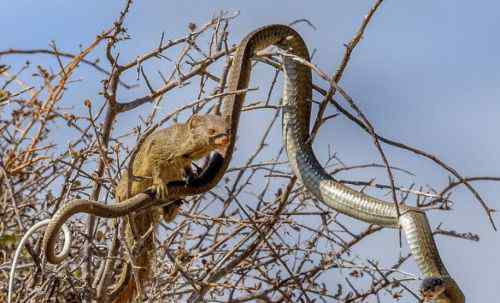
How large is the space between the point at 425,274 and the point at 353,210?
77cm

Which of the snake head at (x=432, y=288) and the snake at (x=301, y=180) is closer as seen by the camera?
the snake head at (x=432, y=288)

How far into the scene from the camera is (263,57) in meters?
5.61

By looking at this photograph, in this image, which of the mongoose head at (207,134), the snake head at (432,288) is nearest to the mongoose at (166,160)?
the mongoose head at (207,134)

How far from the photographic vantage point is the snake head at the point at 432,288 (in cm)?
417

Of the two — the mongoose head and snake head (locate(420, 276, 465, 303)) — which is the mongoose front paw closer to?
the mongoose head

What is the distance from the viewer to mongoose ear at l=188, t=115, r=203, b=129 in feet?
18.5

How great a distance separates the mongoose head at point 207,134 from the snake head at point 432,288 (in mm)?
1618

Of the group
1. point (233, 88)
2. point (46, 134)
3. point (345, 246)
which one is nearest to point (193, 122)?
point (233, 88)

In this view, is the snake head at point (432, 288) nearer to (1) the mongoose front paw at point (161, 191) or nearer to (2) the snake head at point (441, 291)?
(2) the snake head at point (441, 291)

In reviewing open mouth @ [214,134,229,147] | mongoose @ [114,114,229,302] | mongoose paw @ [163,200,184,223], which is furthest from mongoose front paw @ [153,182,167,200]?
open mouth @ [214,134,229,147]

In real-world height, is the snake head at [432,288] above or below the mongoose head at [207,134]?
below

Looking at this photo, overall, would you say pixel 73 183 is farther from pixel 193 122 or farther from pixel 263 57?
pixel 263 57

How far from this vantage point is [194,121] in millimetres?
5703

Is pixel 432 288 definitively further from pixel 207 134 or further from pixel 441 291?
pixel 207 134
